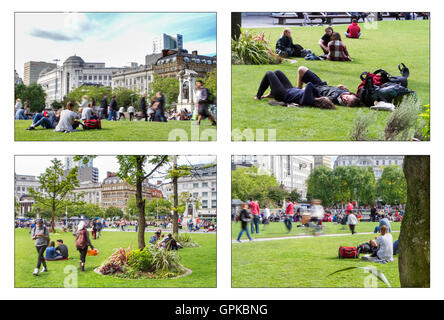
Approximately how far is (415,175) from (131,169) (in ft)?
15.4

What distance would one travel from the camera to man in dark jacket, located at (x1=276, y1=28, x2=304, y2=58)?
7262 millimetres

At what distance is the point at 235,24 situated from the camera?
7066mm

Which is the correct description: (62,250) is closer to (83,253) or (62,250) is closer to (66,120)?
(83,253)

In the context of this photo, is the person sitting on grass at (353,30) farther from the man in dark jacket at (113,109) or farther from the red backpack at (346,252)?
the man in dark jacket at (113,109)

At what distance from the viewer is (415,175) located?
698 cm

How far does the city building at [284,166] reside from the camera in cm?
699

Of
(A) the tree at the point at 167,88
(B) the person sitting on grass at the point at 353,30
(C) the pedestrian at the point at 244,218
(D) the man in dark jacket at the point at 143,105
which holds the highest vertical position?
(B) the person sitting on grass at the point at 353,30

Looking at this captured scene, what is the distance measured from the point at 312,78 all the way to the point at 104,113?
3573 millimetres

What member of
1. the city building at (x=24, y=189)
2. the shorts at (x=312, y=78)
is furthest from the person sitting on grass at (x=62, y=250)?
the shorts at (x=312, y=78)

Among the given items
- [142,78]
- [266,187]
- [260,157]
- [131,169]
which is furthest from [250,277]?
[142,78]

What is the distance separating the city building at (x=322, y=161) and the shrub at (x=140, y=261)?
3126mm

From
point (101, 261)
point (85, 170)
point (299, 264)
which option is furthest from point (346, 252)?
point (85, 170)

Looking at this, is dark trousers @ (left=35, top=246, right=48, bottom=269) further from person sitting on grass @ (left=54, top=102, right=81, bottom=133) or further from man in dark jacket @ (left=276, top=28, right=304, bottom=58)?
man in dark jacket @ (left=276, top=28, right=304, bottom=58)
